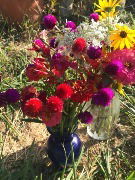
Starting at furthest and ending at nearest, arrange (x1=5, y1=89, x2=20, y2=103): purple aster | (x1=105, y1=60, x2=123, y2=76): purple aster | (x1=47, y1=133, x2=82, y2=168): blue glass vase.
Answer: (x1=47, y1=133, x2=82, y2=168): blue glass vase
(x1=5, y1=89, x2=20, y2=103): purple aster
(x1=105, y1=60, x2=123, y2=76): purple aster

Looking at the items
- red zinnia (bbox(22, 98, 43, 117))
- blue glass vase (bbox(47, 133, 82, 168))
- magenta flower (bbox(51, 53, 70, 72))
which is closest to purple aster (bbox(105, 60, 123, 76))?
magenta flower (bbox(51, 53, 70, 72))

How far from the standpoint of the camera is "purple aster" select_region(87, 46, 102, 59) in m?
1.10

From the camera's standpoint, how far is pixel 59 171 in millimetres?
1503

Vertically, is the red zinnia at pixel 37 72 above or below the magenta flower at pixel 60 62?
below

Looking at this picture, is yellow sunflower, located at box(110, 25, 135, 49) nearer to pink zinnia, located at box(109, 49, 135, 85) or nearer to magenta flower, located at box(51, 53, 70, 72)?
pink zinnia, located at box(109, 49, 135, 85)

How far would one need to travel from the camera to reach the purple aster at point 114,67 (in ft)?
3.56

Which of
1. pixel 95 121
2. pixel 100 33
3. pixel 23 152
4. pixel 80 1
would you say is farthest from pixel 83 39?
pixel 80 1

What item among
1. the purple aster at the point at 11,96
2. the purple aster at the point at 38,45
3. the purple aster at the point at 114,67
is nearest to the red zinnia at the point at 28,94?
the purple aster at the point at 11,96

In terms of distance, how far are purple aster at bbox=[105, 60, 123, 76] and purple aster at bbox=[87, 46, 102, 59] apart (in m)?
0.05

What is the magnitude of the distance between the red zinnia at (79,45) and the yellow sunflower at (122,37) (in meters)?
0.10

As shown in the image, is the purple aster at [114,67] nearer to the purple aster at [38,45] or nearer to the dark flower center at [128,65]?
the dark flower center at [128,65]

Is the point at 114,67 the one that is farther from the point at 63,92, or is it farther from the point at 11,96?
the point at 11,96

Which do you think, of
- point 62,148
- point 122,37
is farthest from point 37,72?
point 62,148

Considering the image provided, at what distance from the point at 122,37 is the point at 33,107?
0.36m
